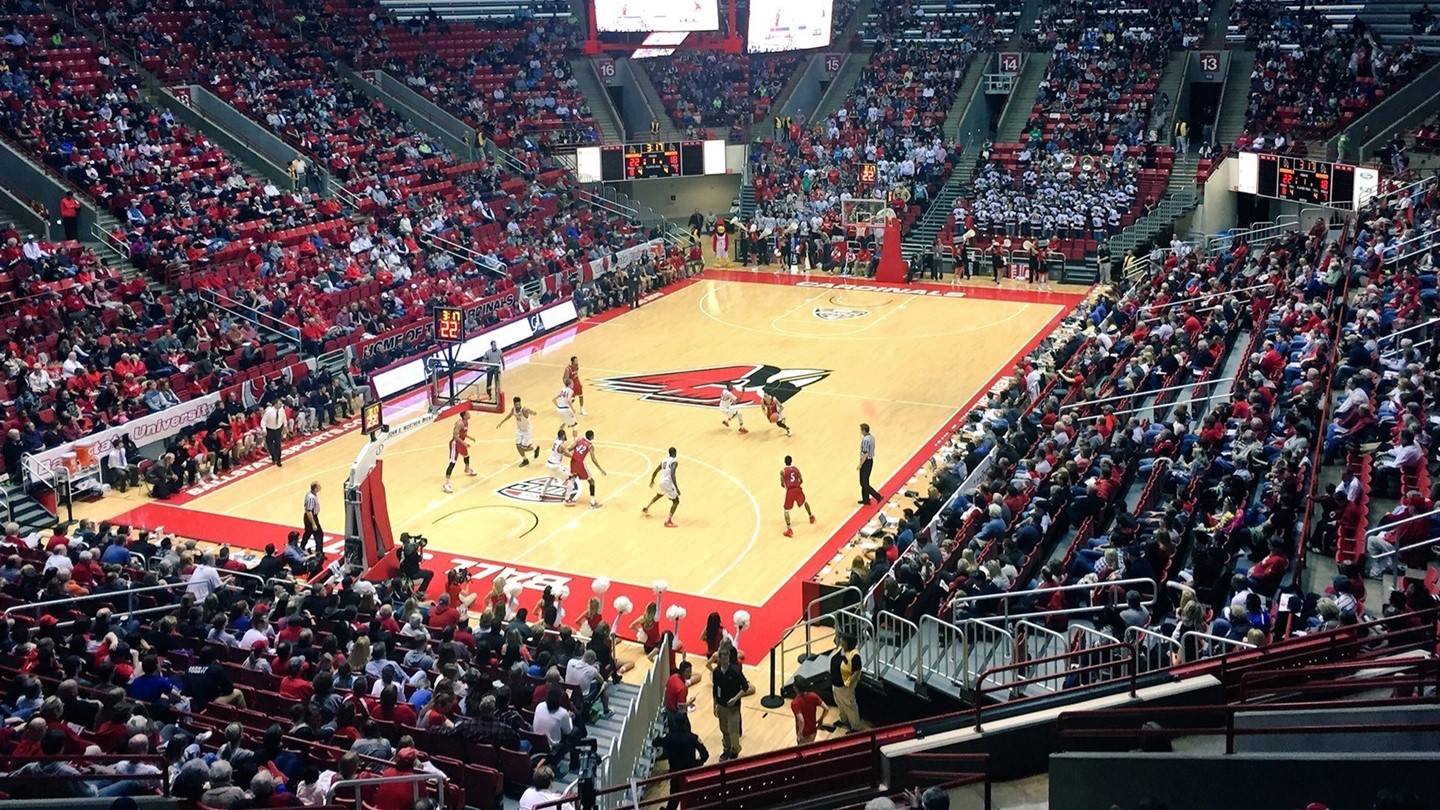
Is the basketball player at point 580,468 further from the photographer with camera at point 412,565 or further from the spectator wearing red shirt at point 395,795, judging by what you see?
the spectator wearing red shirt at point 395,795

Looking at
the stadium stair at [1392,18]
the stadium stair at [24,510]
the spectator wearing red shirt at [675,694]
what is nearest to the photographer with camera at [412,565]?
the spectator wearing red shirt at [675,694]

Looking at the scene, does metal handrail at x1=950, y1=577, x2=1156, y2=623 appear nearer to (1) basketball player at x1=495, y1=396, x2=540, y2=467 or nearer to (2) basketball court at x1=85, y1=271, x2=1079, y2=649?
(2) basketball court at x1=85, y1=271, x2=1079, y2=649

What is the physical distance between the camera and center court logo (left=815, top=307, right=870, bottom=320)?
126 feet

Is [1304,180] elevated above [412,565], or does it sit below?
above

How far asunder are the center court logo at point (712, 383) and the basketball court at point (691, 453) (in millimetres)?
74

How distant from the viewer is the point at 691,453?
2631cm

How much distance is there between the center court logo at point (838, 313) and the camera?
126 feet

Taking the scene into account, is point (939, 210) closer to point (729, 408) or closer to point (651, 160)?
point (651, 160)

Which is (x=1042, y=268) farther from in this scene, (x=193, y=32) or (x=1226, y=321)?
(x=193, y=32)

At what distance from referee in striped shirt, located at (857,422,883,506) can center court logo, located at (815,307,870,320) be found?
49.5ft

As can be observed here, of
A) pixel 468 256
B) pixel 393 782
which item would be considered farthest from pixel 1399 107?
pixel 393 782

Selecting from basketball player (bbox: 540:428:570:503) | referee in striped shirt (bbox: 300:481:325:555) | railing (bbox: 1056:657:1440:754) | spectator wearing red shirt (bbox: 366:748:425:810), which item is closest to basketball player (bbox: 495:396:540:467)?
basketball player (bbox: 540:428:570:503)

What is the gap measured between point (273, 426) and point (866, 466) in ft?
36.6

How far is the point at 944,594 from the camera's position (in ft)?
53.7
